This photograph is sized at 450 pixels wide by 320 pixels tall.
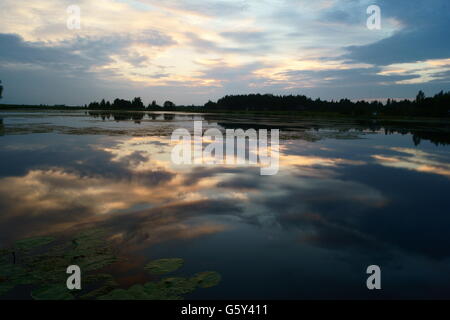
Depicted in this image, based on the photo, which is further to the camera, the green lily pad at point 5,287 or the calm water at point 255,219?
the calm water at point 255,219

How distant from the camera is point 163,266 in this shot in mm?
5633

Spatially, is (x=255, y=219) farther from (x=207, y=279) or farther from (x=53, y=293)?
(x=53, y=293)

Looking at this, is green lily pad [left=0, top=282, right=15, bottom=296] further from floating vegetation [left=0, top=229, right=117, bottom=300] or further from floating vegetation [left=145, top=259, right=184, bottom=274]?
floating vegetation [left=145, top=259, right=184, bottom=274]

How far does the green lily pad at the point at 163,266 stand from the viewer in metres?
5.47

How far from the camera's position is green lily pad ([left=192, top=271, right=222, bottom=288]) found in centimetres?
514

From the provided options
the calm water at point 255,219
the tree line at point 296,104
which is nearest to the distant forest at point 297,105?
the tree line at point 296,104

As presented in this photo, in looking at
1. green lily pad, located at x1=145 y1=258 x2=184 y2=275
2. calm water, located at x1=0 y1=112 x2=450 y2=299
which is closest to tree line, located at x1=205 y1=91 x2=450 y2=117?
calm water, located at x1=0 y1=112 x2=450 y2=299

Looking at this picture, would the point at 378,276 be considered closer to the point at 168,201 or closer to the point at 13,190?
the point at 168,201

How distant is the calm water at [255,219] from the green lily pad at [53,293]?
216 millimetres

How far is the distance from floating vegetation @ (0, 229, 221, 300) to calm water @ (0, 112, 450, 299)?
0.76ft

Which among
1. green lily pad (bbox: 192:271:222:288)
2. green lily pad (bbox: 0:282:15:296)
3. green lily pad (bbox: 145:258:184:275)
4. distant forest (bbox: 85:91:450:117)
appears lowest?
green lily pad (bbox: 192:271:222:288)

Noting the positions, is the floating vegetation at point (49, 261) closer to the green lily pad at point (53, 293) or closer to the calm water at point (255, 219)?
the green lily pad at point (53, 293)
